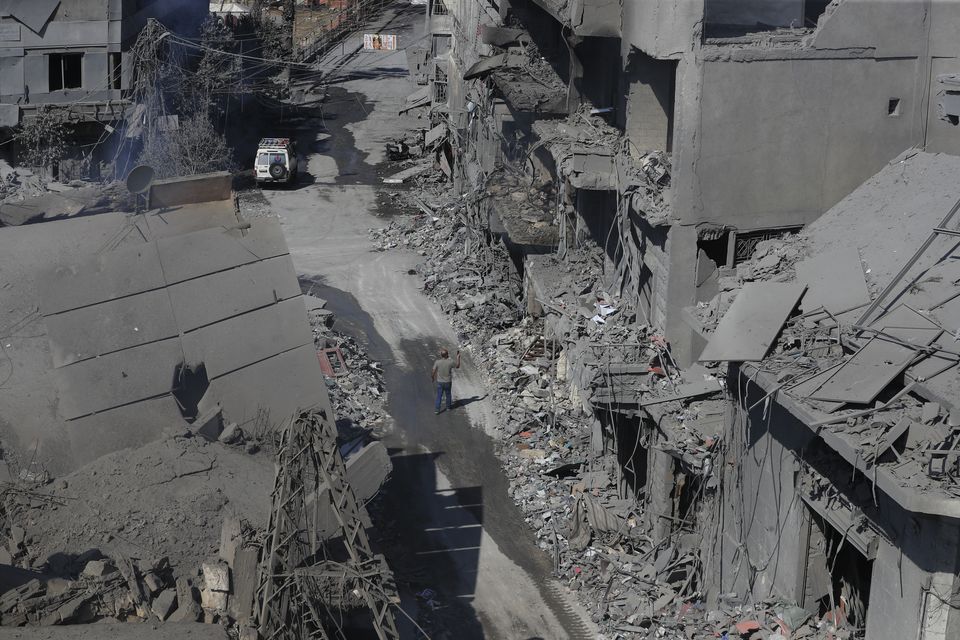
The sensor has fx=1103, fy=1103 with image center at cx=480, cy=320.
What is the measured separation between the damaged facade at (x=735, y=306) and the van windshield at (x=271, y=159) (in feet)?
45.8

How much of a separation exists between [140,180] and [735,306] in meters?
10.3

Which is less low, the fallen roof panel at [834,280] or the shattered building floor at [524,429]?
the fallen roof panel at [834,280]

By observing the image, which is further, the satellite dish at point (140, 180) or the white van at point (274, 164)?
the white van at point (274, 164)

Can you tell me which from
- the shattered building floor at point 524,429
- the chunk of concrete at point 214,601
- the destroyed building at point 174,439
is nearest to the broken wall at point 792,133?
the shattered building floor at point 524,429

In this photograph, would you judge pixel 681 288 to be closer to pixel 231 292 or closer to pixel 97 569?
pixel 231 292

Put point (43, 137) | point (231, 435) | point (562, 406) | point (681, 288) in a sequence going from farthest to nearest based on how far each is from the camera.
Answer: point (43, 137)
point (562, 406)
point (681, 288)
point (231, 435)

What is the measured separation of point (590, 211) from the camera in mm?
26984

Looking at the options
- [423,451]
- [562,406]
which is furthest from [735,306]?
[423,451]

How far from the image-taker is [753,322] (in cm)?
1430

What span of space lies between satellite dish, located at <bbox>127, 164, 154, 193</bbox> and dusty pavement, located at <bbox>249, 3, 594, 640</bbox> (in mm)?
7224

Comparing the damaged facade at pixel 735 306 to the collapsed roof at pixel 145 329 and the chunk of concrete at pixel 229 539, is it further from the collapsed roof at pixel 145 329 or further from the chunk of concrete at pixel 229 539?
the chunk of concrete at pixel 229 539

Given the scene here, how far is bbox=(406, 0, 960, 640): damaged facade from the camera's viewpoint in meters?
12.1

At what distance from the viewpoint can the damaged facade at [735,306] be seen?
12.1m

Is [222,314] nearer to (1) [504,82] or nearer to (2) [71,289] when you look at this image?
(2) [71,289]
